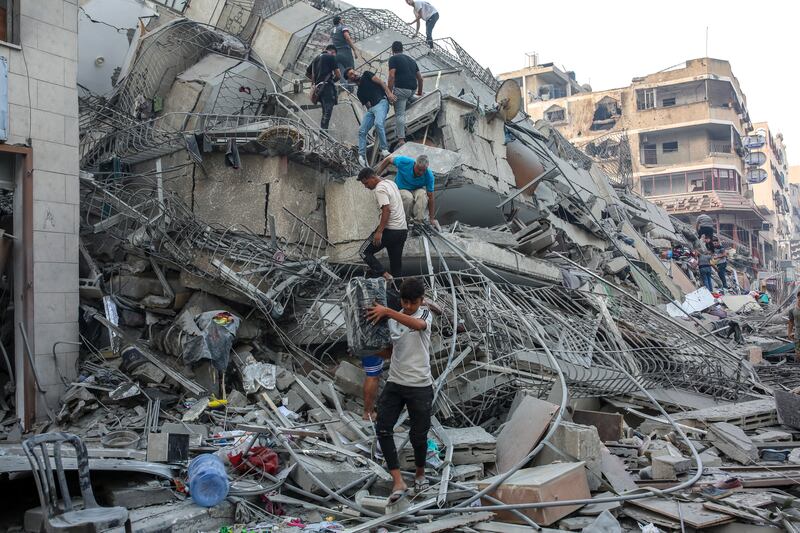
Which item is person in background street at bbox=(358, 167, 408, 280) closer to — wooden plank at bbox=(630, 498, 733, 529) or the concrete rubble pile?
the concrete rubble pile

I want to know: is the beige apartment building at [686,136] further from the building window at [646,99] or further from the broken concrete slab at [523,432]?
the broken concrete slab at [523,432]

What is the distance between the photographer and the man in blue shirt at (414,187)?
8180mm

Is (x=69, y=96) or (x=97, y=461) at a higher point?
(x=69, y=96)

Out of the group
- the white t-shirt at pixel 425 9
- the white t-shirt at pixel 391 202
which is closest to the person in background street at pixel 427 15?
the white t-shirt at pixel 425 9

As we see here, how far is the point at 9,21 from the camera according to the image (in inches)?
278

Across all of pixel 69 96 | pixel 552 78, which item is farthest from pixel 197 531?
pixel 552 78

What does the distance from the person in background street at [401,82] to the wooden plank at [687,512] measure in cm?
667

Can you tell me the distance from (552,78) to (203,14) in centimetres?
3555

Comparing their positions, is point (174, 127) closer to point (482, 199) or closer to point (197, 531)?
point (482, 199)

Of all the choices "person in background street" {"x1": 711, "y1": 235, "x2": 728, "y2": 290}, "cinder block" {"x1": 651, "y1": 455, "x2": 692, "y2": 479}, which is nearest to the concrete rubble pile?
"cinder block" {"x1": 651, "y1": 455, "x2": 692, "y2": 479}

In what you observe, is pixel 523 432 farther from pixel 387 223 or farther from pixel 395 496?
pixel 387 223

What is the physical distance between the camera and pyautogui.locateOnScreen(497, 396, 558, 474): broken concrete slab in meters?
5.34

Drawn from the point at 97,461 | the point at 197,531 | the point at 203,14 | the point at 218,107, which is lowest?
the point at 197,531

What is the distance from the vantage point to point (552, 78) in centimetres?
4666
